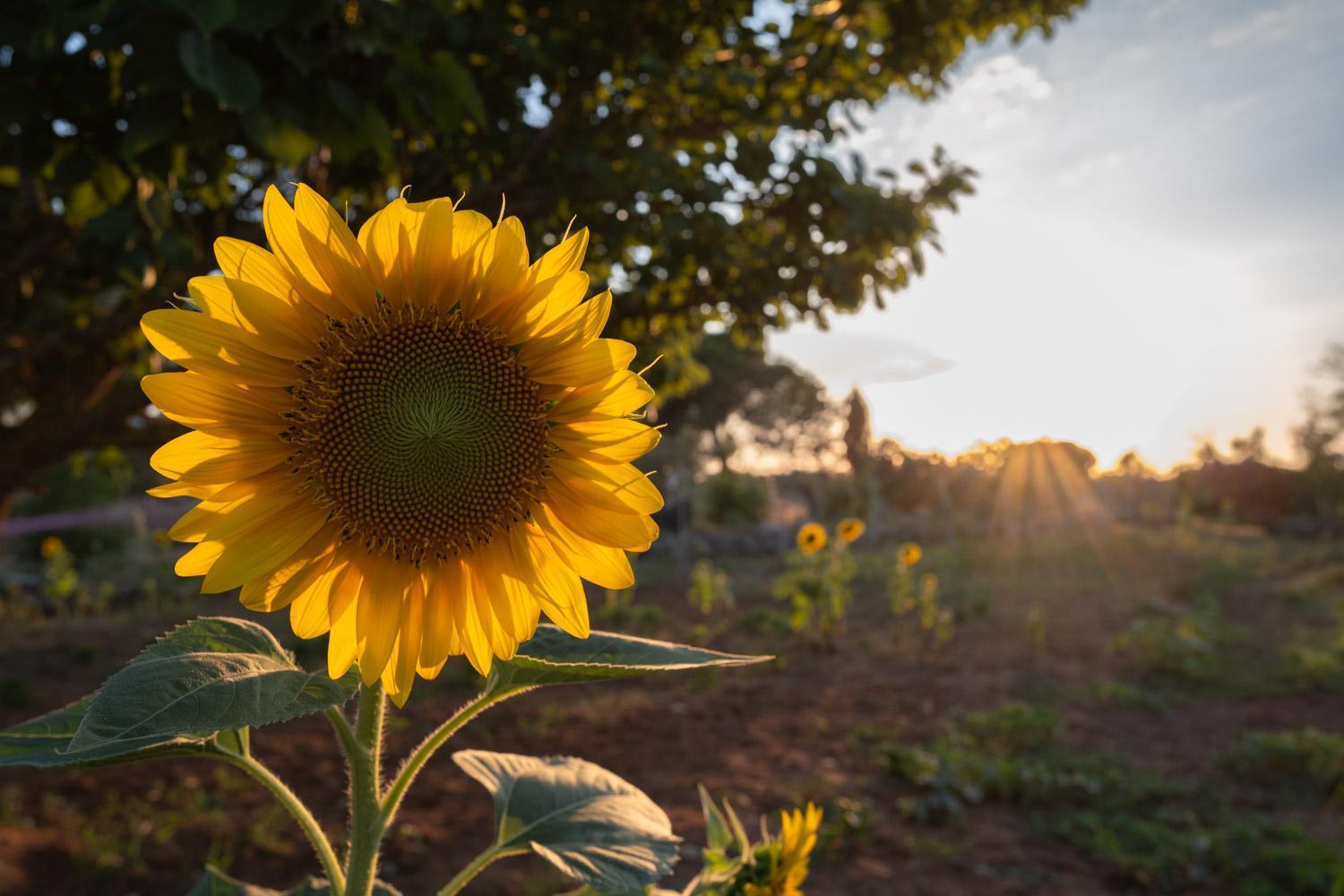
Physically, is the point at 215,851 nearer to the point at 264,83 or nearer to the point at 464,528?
the point at 264,83

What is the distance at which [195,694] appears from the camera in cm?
64

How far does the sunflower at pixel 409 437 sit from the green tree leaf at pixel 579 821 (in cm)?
24

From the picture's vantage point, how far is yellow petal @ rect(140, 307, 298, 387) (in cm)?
80

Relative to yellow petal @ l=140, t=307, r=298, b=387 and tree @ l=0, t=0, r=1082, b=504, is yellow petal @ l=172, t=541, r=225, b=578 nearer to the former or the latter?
yellow petal @ l=140, t=307, r=298, b=387

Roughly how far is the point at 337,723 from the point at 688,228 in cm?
309

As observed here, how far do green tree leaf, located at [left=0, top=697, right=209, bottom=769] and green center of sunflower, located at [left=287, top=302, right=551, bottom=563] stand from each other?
0.84 feet

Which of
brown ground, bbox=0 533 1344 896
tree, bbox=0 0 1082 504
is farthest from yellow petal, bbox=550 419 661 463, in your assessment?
brown ground, bbox=0 533 1344 896

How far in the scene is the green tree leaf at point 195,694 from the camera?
0.60m

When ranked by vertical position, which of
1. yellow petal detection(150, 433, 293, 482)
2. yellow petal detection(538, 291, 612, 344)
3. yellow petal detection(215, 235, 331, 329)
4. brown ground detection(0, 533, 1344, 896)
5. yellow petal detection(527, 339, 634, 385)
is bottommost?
brown ground detection(0, 533, 1344, 896)

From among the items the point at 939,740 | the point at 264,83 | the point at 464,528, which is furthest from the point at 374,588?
the point at 939,740

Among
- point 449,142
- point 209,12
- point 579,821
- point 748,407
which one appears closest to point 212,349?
point 579,821

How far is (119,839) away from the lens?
141 inches

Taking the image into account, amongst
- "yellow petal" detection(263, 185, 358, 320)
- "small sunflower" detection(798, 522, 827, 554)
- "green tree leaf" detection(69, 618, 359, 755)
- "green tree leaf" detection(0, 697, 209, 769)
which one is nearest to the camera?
"green tree leaf" detection(69, 618, 359, 755)

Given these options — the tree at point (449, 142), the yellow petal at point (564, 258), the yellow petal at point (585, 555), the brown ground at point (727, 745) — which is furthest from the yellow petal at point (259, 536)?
the brown ground at point (727, 745)
